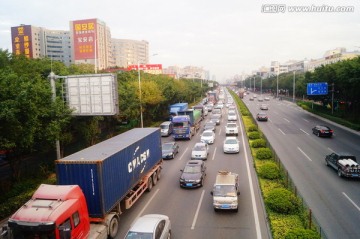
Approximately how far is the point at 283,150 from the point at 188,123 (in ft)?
41.2

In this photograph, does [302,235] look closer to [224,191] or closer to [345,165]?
[224,191]

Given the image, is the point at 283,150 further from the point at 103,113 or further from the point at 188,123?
the point at 103,113

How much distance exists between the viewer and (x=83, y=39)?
11181 centimetres

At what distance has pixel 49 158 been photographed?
1121 inches

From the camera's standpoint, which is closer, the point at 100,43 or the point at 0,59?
the point at 0,59

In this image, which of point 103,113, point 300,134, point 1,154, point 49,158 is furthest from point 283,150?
point 1,154

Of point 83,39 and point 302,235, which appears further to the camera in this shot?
point 83,39

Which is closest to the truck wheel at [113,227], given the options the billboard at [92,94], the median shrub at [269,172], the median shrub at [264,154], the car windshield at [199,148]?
the billboard at [92,94]

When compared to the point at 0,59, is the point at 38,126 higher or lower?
lower

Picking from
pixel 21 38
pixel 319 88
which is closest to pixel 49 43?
pixel 21 38

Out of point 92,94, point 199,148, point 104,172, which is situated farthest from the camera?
point 199,148

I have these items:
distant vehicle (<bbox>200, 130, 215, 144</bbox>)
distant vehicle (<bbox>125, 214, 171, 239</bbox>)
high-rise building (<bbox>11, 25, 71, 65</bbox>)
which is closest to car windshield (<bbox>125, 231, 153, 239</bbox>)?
distant vehicle (<bbox>125, 214, 171, 239</bbox>)

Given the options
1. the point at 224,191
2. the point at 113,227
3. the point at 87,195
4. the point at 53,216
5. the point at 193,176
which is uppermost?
the point at 53,216

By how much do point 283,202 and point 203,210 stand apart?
445 cm
